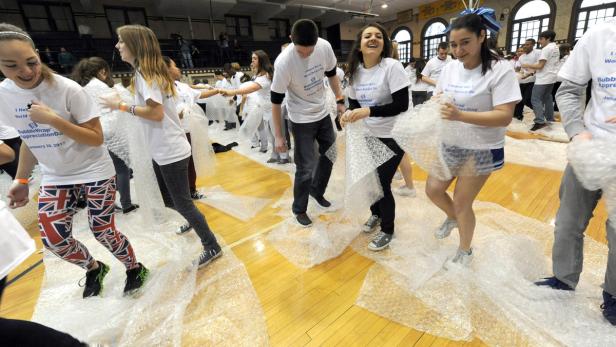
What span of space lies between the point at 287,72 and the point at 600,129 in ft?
4.83

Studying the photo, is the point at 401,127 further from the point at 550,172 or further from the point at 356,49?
the point at 550,172

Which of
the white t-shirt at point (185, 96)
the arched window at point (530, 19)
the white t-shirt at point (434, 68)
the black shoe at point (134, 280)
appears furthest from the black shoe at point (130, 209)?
the arched window at point (530, 19)

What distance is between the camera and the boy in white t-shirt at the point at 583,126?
0.96 meters

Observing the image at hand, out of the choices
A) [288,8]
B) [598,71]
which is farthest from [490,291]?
[288,8]

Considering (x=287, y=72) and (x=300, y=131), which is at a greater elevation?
(x=287, y=72)

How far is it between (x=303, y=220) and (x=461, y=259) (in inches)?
41.6

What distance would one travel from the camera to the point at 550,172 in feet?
8.91

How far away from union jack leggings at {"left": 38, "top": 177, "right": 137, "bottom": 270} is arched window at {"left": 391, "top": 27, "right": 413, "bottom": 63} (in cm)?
1522

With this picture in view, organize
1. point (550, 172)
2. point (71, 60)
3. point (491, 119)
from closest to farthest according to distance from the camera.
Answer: point (491, 119) → point (550, 172) → point (71, 60)

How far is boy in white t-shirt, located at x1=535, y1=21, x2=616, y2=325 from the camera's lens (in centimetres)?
96

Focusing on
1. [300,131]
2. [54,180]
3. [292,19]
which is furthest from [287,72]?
[292,19]

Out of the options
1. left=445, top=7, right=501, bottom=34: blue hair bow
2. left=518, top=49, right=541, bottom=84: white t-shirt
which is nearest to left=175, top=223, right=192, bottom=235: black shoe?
left=445, top=7, right=501, bottom=34: blue hair bow

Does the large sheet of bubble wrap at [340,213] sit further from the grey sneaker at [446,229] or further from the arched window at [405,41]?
the arched window at [405,41]

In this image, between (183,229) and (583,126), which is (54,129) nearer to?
(183,229)
